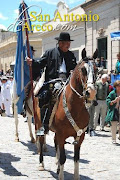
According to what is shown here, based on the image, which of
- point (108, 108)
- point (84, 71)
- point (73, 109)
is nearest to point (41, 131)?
point (73, 109)

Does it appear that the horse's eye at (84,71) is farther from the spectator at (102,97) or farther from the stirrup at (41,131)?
the spectator at (102,97)

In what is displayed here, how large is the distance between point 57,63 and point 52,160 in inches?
98.9

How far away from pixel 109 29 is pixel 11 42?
108 feet

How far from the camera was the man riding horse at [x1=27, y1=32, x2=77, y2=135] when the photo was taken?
570cm

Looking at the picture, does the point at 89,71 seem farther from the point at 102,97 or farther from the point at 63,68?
the point at 102,97

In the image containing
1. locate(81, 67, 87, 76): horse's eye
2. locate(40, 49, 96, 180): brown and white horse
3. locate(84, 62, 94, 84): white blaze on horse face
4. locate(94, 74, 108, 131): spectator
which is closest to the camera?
locate(84, 62, 94, 84): white blaze on horse face

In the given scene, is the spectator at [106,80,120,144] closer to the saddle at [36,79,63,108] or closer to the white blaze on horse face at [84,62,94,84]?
the saddle at [36,79,63,108]

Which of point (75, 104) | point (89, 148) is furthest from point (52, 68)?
point (89, 148)

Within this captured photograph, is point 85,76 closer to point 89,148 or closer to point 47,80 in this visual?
point 47,80

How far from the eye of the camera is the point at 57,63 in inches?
225

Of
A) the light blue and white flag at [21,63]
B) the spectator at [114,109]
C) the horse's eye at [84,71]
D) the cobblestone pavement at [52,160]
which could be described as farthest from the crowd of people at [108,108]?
the horse's eye at [84,71]

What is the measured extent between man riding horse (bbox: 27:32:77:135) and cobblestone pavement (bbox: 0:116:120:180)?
3.01 ft

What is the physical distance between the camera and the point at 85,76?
4852 millimetres

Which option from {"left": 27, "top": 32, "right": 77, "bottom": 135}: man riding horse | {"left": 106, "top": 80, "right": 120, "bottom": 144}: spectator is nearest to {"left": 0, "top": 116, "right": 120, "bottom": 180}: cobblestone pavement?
{"left": 106, "top": 80, "right": 120, "bottom": 144}: spectator
